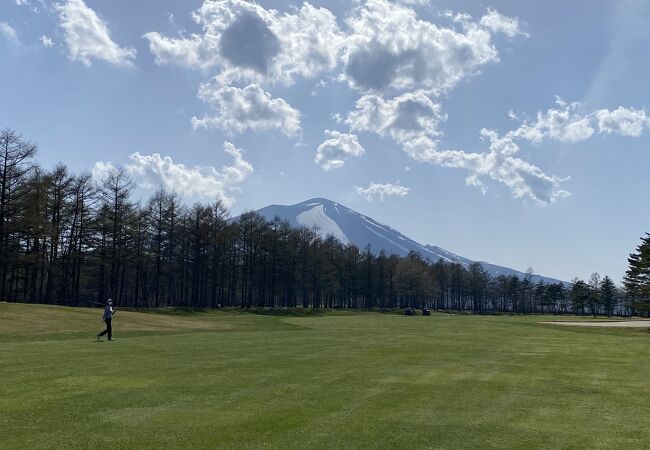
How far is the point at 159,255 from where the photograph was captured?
87375 millimetres

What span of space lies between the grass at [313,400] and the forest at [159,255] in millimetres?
48138

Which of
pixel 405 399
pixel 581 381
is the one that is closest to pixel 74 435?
pixel 405 399

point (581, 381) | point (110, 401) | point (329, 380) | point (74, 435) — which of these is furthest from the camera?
point (581, 381)

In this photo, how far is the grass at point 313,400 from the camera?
9.49 metres

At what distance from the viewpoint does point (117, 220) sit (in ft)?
254

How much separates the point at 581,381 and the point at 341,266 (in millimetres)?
120303

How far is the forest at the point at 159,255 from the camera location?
2566 inches

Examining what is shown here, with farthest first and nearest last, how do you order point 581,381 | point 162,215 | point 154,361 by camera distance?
point 162,215 → point 154,361 → point 581,381

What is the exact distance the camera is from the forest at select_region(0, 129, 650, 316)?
214 ft

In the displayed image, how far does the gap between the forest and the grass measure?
48.1 m

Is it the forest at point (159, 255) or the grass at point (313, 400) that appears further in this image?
the forest at point (159, 255)

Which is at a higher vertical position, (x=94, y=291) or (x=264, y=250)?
(x=264, y=250)

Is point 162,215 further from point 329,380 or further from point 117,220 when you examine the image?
point 329,380

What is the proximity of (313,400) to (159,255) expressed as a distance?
79.7m
